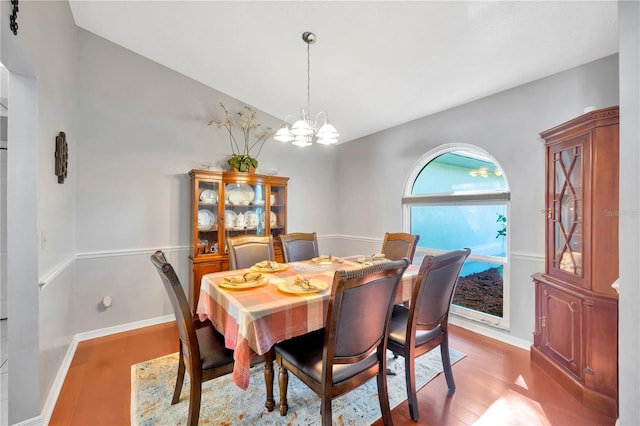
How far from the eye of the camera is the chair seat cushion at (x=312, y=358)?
1486 mm

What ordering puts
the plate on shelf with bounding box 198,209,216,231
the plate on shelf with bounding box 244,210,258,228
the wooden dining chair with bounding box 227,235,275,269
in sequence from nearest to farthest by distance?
1. the wooden dining chair with bounding box 227,235,275,269
2. the plate on shelf with bounding box 198,209,216,231
3. the plate on shelf with bounding box 244,210,258,228

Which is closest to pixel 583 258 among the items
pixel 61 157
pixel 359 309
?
pixel 359 309

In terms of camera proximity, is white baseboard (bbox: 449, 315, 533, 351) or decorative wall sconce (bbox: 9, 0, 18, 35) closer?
decorative wall sconce (bbox: 9, 0, 18, 35)

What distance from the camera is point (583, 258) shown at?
1990 mm

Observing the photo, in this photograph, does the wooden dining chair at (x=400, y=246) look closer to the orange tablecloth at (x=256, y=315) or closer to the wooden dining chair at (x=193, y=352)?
the orange tablecloth at (x=256, y=315)

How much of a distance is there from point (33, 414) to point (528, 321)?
3.78 metres

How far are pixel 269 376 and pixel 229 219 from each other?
2137 mm

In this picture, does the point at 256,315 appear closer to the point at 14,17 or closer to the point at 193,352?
the point at 193,352

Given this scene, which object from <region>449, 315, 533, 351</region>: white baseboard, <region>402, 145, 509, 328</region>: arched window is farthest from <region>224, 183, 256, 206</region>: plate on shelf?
<region>449, 315, 533, 351</region>: white baseboard

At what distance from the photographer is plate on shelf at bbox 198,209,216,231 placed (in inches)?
132

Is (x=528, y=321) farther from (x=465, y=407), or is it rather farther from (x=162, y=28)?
(x=162, y=28)

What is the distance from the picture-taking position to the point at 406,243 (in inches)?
115

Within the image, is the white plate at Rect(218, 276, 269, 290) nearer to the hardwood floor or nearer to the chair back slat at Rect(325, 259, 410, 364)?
the chair back slat at Rect(325, 259, 410, 364)

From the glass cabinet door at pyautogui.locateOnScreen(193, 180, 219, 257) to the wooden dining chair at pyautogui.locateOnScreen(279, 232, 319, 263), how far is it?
3.05 ft
